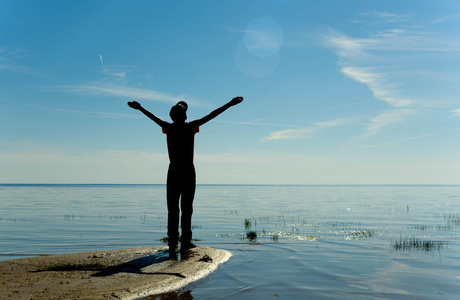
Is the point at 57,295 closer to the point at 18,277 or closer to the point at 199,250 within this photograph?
the point at 18,277

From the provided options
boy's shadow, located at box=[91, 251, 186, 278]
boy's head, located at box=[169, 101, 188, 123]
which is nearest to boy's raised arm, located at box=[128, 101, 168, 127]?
boy's head, located at box=[169, 101, 188, 123]

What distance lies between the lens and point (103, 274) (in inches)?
247

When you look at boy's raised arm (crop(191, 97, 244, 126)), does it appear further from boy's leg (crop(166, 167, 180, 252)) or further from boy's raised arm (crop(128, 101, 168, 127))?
boy's leg (crop(166, 167, 180, 252))

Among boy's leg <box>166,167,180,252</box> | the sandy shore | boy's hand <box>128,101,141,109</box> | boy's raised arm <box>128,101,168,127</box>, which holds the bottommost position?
the sandy shore

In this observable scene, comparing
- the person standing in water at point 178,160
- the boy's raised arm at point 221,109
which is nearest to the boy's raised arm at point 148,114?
the person standing in water at point 178,160

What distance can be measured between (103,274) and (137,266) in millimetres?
779

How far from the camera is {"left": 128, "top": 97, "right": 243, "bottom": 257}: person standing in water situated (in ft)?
26.2

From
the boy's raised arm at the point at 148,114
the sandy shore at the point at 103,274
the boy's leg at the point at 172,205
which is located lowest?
the sandy shore at the point at 103,274

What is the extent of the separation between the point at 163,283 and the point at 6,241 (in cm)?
1173

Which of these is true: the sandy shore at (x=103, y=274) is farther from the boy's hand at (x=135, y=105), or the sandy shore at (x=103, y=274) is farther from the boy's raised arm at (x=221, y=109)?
the boy's hand at (x=135, y=105)

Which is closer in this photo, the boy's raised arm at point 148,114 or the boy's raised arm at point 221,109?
the boy's raised arm at point 221,109

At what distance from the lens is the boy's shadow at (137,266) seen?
632 cm

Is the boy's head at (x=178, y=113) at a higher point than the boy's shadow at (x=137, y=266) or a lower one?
higher

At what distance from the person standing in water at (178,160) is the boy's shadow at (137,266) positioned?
331mm
